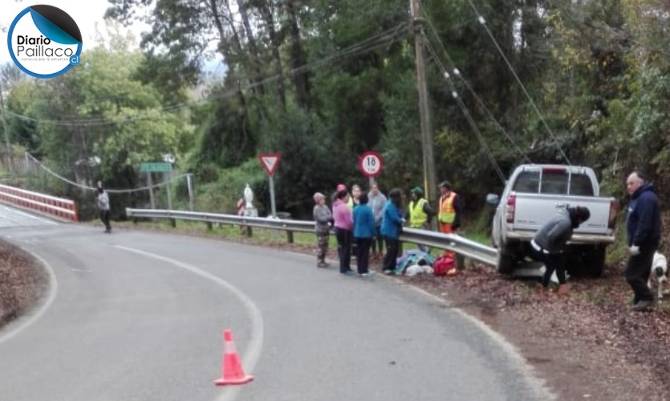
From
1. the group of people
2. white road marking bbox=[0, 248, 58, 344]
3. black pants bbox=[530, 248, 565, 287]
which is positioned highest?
the group of people

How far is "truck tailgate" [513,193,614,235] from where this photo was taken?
42.3 ft

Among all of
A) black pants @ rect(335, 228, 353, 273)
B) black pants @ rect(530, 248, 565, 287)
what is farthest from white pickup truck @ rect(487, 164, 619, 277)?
black pants @ rect(335, 228, 353, 273)

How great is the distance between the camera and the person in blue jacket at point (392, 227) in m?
15.2

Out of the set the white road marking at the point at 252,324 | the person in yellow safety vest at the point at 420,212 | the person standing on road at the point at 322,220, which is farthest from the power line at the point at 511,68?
the white road marking at the point at 252,324

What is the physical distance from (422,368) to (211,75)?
4057 centimetres

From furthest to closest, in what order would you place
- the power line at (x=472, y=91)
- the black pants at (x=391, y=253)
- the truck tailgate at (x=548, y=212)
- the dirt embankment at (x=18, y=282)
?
the power line at (x=472, y=91) → the black pants at (x=391, y=253) → the dirt embankment at (x=18, y=282) → the truck tailgate at (x=548, y=212)

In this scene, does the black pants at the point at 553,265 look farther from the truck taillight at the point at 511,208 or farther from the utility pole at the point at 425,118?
the utility pole at the point at 425,118

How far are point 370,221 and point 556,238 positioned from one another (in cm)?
474

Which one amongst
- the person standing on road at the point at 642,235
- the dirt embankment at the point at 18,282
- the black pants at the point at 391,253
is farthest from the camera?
the black pants at the point at 391,253

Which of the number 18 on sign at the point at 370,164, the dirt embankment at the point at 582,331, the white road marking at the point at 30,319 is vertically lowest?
the white road marking at the point at 30,319

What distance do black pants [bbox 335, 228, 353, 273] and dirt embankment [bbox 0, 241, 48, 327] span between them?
5.71 m

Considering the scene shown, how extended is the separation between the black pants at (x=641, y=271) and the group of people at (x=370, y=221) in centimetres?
585

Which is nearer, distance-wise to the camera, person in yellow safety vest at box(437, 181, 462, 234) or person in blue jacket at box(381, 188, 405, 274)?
person in blue jacket at box(381, 188, 405, 274)

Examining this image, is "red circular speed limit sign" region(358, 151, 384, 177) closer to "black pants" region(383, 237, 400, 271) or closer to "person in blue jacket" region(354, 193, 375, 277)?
"person in blue jacket" region(354, 193, 375, 277)
